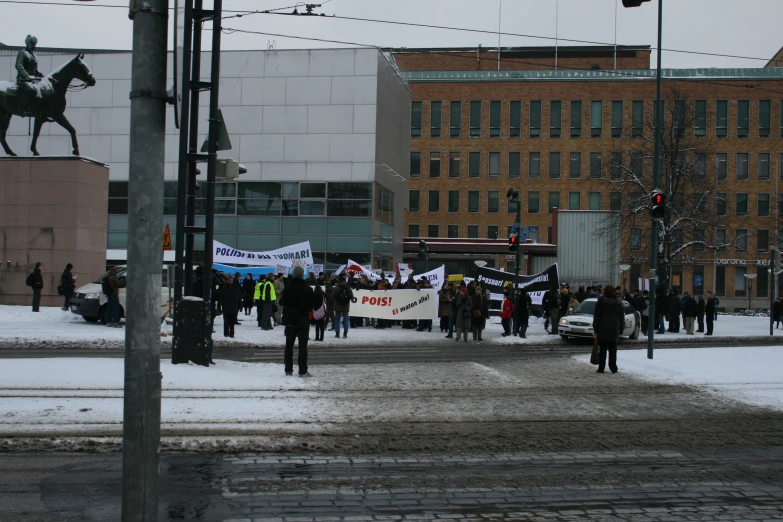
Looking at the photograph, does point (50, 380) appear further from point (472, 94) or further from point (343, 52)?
point (472, 94)

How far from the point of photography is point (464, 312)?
2511cm

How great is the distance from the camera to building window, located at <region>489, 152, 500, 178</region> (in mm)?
79750

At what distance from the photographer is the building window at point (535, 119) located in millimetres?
78188

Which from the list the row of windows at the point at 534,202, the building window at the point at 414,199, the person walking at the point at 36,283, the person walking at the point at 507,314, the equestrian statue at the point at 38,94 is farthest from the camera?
the building window at the point at 414,199

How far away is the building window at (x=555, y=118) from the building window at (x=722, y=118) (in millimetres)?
14151

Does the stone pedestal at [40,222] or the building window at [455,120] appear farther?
the building window at [455,120]

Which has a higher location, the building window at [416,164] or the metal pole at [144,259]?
the building window at [416,164]

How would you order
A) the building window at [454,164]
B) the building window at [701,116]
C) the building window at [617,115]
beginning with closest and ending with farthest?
the building window at [701,116] → the building window at [617,115] → the building window at [454,164]

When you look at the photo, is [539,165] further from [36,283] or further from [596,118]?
[36,283]

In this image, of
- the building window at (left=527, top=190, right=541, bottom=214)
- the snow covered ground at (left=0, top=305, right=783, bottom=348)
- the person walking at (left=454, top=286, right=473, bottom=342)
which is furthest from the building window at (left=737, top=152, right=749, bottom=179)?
the person walking at (left=454, top=286, right=473, bottom=342)

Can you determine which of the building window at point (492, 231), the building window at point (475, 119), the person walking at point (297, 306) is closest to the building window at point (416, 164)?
the building window at point (475, 119)

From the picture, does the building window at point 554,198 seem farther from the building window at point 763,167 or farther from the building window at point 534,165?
the building window at point 763,167

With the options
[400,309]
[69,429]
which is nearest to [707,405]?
[69,429]

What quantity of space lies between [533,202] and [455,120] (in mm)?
11009
